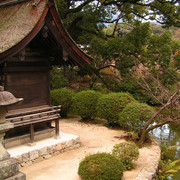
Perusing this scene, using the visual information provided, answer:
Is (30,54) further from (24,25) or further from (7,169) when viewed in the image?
(7,169)

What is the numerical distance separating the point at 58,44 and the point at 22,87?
2036mm

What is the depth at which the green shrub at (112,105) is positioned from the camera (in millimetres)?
Answer: 11070

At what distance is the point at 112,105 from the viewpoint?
36.7 feet

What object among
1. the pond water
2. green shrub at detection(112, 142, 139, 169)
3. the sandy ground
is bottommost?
the pond water

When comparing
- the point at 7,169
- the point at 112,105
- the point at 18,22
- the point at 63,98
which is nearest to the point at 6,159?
the point at 7,169

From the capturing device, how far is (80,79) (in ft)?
67.5

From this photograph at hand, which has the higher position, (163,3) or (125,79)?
(163,3)

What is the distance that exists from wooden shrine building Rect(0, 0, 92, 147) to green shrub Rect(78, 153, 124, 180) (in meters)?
2.78

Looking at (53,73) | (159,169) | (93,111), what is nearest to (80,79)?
(53,73)

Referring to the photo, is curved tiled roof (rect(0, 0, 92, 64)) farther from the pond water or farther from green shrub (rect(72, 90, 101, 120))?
the pond water

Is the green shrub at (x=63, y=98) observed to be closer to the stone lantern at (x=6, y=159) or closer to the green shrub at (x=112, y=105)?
the green shrub at (x=112, y=105)

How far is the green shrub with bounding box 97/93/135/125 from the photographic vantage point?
11.1 meters

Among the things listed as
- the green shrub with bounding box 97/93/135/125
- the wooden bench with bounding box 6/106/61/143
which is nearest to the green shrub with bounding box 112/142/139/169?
the wooden bench with bounding box 6/106/61/143

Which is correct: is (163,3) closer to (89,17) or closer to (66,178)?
(89,17)
